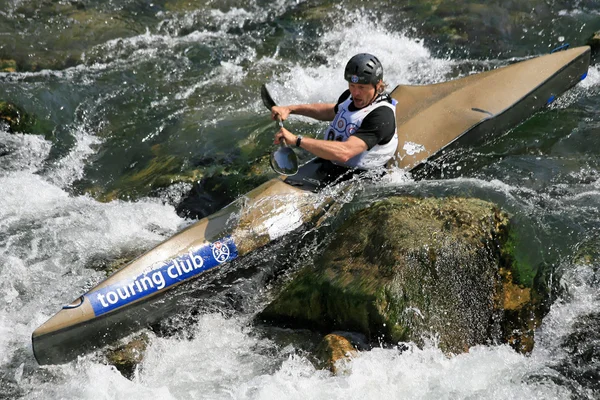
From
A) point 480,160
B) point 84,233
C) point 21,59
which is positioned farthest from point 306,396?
point 21,59

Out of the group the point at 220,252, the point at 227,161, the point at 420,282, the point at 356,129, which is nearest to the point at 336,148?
the point at 356,129

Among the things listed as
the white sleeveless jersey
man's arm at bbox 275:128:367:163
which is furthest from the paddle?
the white sleeveless jersey

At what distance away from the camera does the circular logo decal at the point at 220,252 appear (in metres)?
5.00

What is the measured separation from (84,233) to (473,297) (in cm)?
316

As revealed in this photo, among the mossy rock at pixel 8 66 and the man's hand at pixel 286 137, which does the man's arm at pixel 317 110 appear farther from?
the mossy rock at pixel 8 66

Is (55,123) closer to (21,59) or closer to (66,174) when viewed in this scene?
(66,174)

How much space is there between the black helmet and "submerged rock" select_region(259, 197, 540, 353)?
99 centimetres

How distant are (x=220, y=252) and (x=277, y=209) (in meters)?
0.56

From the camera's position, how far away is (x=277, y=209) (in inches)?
209

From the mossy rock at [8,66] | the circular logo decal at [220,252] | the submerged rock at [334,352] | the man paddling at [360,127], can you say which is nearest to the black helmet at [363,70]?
the man paddling at [360,127]

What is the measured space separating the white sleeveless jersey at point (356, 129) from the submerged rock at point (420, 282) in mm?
726

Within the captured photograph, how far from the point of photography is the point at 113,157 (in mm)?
7379

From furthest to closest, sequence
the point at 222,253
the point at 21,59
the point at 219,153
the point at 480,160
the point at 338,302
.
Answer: the point at 21,59
the point at 219,153
the point at 480,160
the point at 222,253
the point at 338,302

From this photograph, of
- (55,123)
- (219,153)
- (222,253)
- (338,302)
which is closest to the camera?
(338,302)
